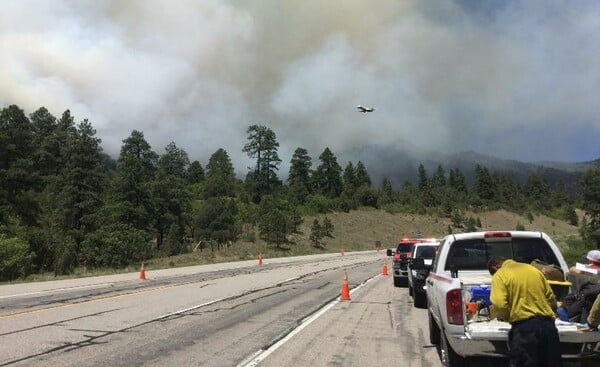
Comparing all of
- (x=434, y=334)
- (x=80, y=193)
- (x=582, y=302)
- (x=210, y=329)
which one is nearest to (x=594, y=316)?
(x=582, y=302)

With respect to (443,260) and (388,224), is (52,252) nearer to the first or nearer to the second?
(443,260)

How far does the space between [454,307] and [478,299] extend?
54 cm

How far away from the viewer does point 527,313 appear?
521 cm

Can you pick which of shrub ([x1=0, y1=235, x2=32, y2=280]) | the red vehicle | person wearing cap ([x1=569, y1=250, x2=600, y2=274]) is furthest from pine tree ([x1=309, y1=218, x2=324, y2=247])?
person wearing cap ([x1=569, y1=250, x2=600, y2=274])

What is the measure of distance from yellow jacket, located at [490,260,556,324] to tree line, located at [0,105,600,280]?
33316 mm

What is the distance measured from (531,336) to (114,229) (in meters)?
52.1

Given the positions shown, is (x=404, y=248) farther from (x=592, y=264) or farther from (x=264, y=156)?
(x=264, y=156)

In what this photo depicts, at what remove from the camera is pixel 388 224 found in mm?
103250

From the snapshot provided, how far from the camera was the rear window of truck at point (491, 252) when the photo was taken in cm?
803

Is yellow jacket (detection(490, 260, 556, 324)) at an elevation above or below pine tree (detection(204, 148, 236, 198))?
below

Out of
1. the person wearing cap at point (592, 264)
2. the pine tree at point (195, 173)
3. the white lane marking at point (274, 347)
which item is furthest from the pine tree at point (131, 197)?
the pine tree at point (195, 173)

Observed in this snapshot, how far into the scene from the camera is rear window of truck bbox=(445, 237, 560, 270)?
8031 millimetres

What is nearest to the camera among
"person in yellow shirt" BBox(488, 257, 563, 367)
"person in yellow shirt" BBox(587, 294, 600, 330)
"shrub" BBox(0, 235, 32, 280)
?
"person in yellow shirt" BBox(488, 257, 563, 367)

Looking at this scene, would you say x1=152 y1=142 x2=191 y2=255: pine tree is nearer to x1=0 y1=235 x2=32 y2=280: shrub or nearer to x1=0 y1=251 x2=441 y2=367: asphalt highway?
x1=0 y1=235 x2=32 y2=280: shrub
